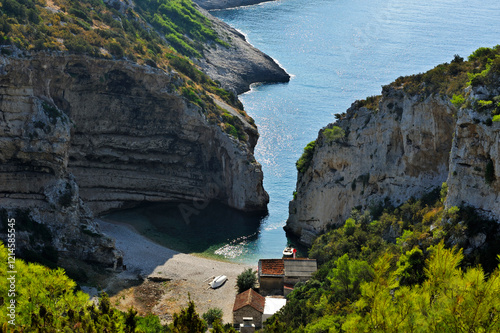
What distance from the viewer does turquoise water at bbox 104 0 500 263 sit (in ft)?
215

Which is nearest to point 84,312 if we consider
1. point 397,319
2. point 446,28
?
point 397,319

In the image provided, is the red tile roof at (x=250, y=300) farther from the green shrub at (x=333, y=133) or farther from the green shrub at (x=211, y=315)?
the green shrub at (x=333, y=133)

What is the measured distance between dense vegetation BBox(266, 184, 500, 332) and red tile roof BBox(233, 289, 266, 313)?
2.46 m

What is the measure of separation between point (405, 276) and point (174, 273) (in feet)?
79.6

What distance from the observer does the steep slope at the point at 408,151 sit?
3559 cm

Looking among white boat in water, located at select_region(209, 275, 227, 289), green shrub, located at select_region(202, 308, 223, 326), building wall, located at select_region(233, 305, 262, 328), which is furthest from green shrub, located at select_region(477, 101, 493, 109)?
white boat in water, located at select_region(209, 275, 227, 289)

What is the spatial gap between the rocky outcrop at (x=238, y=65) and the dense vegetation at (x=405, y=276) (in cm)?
5519

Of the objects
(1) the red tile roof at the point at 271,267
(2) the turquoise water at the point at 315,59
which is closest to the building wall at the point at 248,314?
(1) the red tile roof at the point at 271,267

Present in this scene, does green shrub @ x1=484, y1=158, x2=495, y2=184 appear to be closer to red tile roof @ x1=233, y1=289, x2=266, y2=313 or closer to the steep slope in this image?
the steep slope

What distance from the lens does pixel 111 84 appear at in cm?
6431

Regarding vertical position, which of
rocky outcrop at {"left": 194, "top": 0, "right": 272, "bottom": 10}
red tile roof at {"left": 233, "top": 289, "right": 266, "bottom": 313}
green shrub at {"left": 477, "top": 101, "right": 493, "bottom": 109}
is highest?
rocky outcrop at {"left": 194, "top": 0, "right": 272, "bottom": 10}

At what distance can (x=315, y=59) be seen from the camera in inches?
4675

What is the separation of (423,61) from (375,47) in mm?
15039

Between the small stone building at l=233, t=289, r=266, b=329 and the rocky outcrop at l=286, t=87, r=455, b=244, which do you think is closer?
the small stone building at l=233, t=289, r=266, b=329
